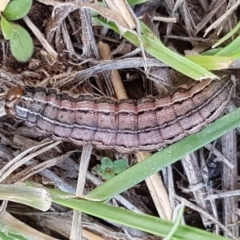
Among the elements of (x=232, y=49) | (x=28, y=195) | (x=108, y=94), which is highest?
(x=232, y=49)

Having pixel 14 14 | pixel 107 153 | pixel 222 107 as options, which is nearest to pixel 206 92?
pixel 222 107

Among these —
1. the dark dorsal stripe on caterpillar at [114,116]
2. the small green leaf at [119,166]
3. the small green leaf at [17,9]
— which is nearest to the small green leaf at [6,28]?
the small green leaf at [17,9]

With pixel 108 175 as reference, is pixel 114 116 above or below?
above

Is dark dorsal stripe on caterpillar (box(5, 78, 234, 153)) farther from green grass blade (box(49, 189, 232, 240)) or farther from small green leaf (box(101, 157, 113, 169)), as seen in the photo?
green grass blade (box(49, 189, 232, 240))

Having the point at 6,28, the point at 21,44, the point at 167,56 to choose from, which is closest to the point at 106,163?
the point at 167,56

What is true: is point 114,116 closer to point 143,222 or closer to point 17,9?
point 143,222

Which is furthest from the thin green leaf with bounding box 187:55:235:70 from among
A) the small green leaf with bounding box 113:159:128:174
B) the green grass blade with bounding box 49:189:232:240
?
the green grass blade with bounding box 49:189:232:240
